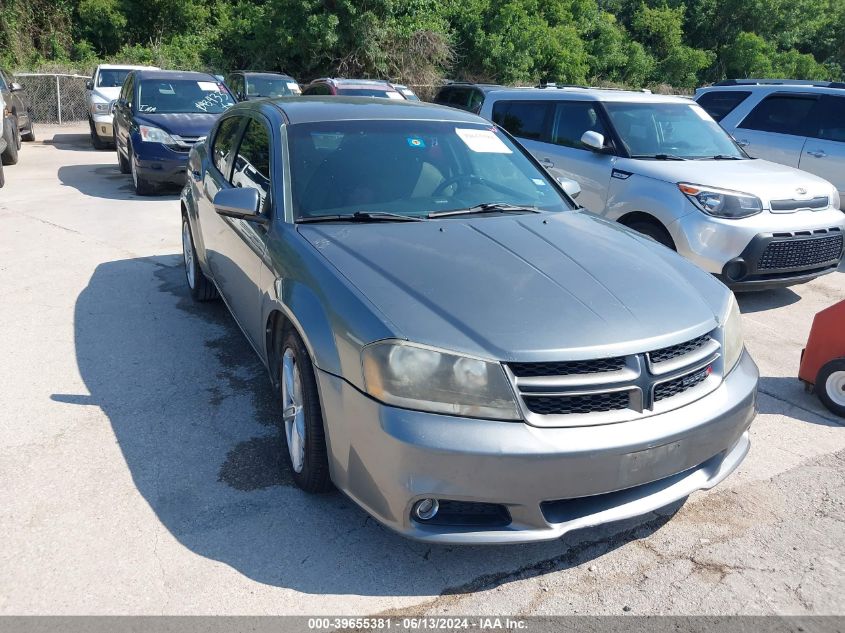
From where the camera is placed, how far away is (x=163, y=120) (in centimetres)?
1083

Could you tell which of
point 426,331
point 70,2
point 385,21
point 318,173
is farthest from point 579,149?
point 70,2

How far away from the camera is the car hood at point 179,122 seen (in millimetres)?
10688

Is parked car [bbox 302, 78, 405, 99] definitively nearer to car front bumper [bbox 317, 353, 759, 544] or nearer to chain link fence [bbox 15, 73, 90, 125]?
chain link fence [bbox 15, 73, 90, 125]

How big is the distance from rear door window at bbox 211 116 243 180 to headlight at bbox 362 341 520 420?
Result: 2759 millimetres

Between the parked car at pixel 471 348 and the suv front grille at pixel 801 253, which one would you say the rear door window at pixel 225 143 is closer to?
the parked car at pixel 471 348

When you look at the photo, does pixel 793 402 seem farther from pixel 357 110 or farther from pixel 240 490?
pixel 240 490

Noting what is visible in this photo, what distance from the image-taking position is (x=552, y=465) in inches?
104

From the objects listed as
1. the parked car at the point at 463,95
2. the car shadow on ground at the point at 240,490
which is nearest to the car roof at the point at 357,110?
the car shadow on ground at the point at 240,490

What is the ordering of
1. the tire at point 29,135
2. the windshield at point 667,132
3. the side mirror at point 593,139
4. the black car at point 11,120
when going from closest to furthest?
the side mirror at point 593,139
the windshield at point 667,132
the black car at point 11,120
the tire at point 29,135

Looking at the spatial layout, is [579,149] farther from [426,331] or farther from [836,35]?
[836,35]

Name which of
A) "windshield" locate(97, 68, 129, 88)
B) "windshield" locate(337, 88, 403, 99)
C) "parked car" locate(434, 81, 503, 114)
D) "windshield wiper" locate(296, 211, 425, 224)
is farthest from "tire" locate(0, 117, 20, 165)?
"windshield wiper" locate(296, 211, 425, 224)

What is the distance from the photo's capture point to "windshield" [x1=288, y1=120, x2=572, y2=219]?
12.9ft

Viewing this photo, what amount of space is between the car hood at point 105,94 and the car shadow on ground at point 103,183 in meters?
2.34

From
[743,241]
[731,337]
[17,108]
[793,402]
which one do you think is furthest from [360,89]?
[731,337]
